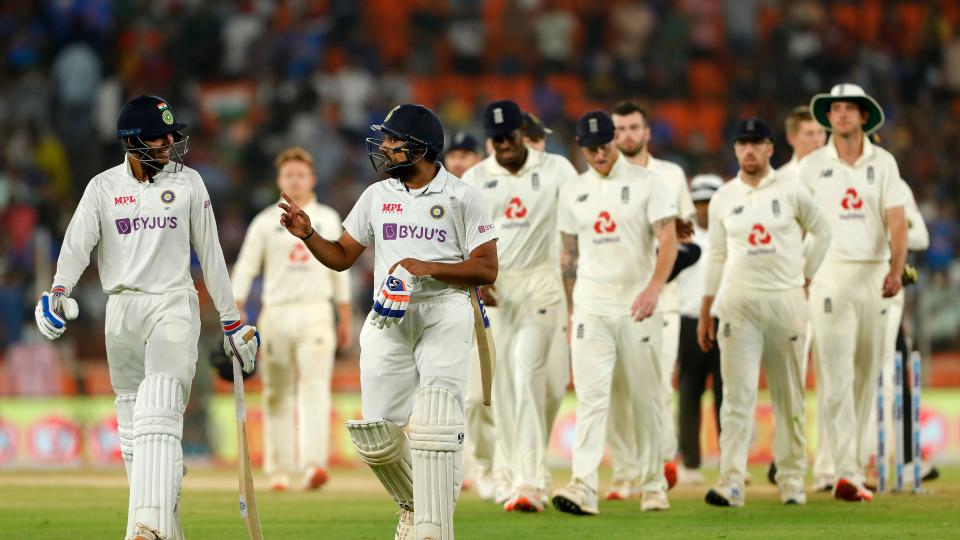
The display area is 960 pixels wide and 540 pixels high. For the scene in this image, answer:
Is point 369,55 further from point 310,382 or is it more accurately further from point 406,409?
point 406,409

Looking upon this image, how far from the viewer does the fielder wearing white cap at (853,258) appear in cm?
1066

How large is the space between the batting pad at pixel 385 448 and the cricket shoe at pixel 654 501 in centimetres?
277

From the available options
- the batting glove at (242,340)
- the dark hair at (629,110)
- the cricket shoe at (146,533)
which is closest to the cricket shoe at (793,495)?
the dark hair at (629,110)

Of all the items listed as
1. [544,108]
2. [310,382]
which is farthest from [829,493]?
[544,108]

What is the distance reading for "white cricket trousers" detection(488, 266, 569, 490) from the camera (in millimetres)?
10141

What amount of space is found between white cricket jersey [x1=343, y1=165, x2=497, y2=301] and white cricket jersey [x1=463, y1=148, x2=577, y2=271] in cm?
295

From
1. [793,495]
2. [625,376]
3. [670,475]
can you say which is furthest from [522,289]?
[793,495]

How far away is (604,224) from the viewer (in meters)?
10.1

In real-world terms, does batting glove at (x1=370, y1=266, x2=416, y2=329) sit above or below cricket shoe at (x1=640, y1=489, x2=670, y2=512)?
above

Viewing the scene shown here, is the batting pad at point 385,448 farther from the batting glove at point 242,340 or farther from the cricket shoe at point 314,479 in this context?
the cricket shoe at point 314,479

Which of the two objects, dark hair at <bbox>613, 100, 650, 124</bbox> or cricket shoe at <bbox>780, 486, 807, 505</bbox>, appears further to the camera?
dark hair at <bbox>613, 100, 650, 124</bbox>

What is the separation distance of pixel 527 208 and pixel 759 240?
157 cm

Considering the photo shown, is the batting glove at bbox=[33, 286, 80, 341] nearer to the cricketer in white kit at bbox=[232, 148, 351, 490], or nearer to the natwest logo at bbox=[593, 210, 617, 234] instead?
the natwest logo at bbox=[593, 210, 617, 234]

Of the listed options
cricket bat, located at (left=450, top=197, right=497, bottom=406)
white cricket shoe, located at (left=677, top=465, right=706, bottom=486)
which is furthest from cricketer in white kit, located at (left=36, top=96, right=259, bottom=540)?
white cricket shoe, located at (left=677, top=465, right=706, bottom=486)
